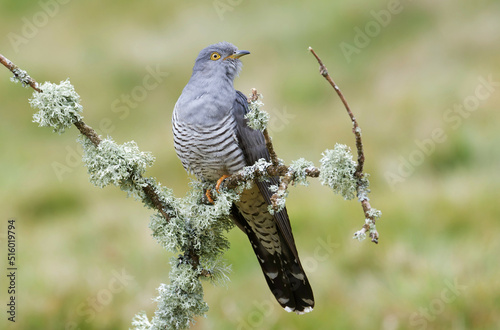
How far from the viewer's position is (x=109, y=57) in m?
7.93

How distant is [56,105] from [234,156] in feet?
3.53

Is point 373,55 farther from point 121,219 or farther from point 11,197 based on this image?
point 11,197

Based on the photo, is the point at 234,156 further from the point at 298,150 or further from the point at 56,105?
the point at 298,150

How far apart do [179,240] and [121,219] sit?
3.02m

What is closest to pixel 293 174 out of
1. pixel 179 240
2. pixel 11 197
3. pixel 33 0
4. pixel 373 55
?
pixel 179 240

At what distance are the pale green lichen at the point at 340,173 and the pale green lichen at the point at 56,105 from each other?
0.80 meters

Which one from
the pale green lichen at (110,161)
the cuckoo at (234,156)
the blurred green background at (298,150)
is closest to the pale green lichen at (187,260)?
the pale green lichen at (110,161)

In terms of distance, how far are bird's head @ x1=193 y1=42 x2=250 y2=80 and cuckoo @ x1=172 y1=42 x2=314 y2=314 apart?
0.06ft

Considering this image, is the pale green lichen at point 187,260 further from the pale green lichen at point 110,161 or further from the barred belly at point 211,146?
the barred belly at point 211,146

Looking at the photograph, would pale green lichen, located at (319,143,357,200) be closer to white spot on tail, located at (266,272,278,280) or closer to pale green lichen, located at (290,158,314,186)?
pale green lichen, located at (290,158,314,186)

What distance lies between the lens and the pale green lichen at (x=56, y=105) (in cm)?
188

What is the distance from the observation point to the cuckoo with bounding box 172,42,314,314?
2.69 metres

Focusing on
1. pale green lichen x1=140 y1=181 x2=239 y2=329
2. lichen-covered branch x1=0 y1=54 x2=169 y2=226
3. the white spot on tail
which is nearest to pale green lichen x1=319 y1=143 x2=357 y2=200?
pale green lichen x1=140 y1=181 x2=239 y2=329

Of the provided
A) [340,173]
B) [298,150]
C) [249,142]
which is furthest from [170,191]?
[298,150]
